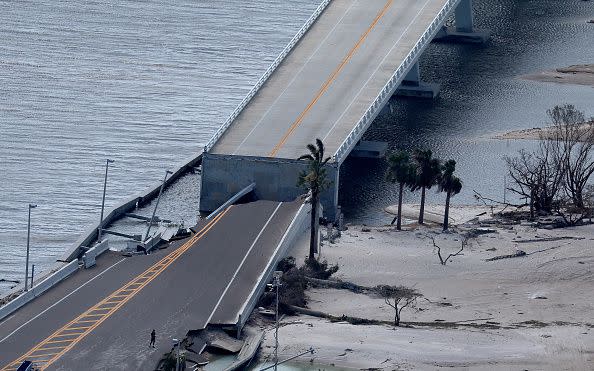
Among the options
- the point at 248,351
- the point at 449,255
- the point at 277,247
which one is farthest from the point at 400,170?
the point at 248,351

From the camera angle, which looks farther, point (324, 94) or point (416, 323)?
point (324, 94)

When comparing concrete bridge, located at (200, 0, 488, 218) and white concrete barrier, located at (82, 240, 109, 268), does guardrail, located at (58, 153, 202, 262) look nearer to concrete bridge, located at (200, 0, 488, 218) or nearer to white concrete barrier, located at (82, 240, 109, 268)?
white concrete barrier, located at (82, 240, 109, 268)

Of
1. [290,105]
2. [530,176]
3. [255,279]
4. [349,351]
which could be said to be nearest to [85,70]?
[290,105]

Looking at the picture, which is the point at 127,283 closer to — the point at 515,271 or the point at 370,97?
the point at 515,271

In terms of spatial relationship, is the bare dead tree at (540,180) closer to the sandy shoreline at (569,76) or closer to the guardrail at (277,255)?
the guardrail at (277,255)

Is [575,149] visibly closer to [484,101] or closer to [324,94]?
[324,94]
